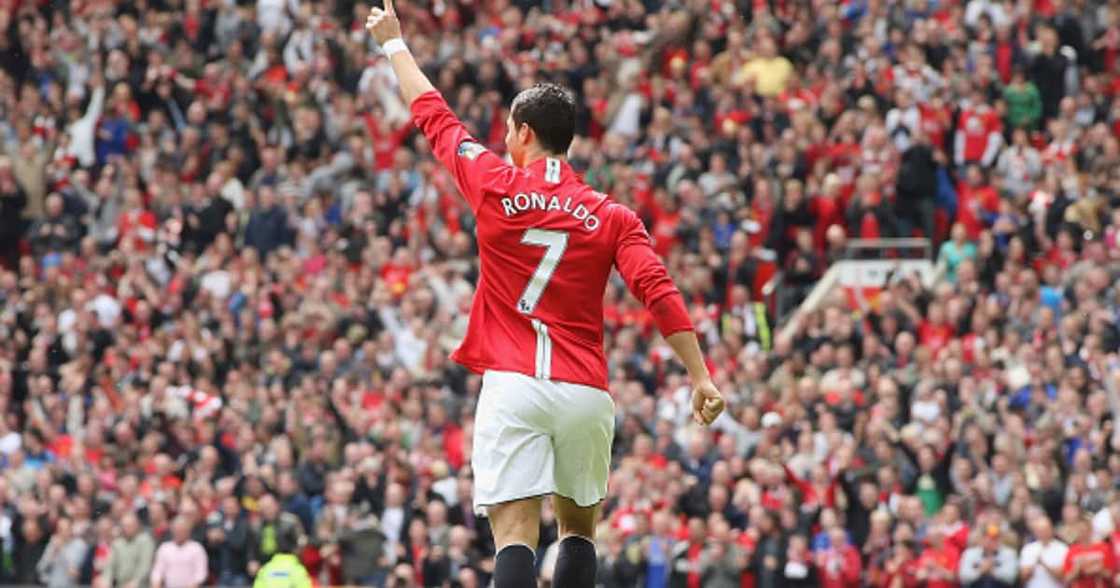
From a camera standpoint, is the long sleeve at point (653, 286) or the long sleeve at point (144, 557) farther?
the long sleeve at point (144, 557)

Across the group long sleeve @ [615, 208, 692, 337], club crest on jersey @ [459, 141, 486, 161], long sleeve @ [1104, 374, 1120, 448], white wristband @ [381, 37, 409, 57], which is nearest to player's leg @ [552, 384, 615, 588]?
long sleeve @ [615, 208, 692, 337]

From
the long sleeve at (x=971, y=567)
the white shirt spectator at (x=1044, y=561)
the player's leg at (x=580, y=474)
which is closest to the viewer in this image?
the player's leg at (x=580, y=474)

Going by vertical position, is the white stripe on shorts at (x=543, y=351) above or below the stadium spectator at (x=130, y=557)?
above

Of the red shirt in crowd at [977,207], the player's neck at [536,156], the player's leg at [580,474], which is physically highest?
the player's neck at [536,156]

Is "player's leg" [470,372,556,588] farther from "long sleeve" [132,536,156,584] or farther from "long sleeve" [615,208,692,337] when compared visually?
"long sleeve" [132,536,156,584]

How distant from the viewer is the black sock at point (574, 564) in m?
8.33

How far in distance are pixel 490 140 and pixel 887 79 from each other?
4.15 m

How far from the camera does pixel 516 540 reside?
26.8 feet

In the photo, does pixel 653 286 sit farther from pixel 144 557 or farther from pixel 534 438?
pixel 144 557

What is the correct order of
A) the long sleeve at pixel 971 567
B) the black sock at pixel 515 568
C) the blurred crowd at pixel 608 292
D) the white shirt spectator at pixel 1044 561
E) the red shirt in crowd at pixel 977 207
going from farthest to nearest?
the red shirt in crowd at pixel 977 207, the blurred crowd at pixel 608 292, the long sleeve at pixel 971 567, the white shirt spectator at pixel 1044 561, the black sock at pixel 515 568

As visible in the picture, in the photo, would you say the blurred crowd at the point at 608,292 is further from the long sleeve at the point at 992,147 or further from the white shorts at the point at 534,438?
the white shorts at the point at 534,438

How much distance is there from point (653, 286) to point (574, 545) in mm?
1039

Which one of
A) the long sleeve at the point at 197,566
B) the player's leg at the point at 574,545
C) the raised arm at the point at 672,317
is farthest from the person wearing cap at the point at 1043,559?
the raised arm at the point at 672,317

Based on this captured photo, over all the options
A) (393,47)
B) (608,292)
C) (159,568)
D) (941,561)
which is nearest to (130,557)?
(159,568)
